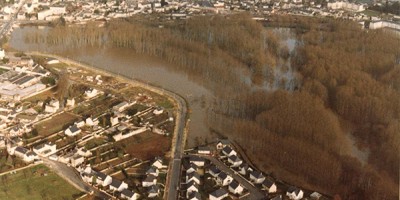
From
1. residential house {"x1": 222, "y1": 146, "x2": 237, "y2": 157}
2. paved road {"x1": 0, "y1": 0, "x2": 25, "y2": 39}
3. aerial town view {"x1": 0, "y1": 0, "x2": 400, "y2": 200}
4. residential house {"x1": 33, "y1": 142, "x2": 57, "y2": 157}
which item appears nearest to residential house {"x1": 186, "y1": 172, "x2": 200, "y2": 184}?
aerial town view {"x1": 0, "y1": 0, "x2": 400, "y2": 200}

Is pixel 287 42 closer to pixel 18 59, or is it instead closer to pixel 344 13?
pixel 344 13

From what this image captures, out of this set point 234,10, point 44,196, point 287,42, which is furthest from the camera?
point 234,10

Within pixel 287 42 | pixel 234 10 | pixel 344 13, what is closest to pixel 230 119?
pixel 287 42

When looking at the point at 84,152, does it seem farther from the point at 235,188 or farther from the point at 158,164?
the point at 235,188

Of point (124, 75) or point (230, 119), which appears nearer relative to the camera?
point (230, 119)

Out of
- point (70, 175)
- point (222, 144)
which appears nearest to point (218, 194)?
point (222, 144)

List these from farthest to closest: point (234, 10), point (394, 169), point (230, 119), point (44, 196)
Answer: point (234, 10), point (230, 119), point (394, 169), point (44, 196)

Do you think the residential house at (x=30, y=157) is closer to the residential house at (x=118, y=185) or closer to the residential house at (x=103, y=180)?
the residential house at (x=103, y=180)
